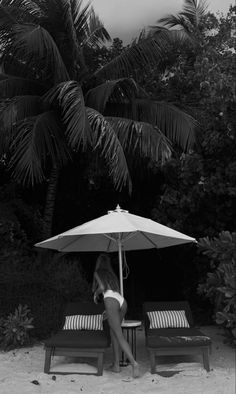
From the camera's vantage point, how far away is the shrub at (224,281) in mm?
6336

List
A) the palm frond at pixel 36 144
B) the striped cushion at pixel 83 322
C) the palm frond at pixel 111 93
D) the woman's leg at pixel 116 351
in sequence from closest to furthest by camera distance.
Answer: the woman's leg at pixel 116 351 → the striped cushion at pixel 83 322 → the palm frond at pixel 36 144 → the palm frond at pixel 111 93

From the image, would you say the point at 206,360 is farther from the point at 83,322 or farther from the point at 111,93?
the point at 111,93

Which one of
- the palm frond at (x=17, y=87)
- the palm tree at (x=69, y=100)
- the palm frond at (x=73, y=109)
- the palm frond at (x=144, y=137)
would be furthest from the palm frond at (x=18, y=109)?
the palm frond at (x=144, y=137)

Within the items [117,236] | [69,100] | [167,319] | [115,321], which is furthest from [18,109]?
[115,321]

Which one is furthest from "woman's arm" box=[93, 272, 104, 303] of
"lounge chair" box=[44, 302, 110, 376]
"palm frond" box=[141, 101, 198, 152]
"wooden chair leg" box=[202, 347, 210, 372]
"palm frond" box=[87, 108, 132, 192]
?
"palm frond" box=[141, 101, 198, 152]

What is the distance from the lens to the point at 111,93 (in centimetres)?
1045

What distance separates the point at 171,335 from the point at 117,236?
5.46ft

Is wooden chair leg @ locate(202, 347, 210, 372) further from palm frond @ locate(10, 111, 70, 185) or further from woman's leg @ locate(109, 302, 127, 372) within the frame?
palm frond @ locate(10, 111, 70, 185)

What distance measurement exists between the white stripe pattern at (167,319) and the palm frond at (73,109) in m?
3.49

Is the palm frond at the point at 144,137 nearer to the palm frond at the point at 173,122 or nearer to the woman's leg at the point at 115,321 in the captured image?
the palm frond at the point at 173,122

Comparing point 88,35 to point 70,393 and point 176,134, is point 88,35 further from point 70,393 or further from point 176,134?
point 70,393

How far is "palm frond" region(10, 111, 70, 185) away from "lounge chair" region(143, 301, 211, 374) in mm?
3715

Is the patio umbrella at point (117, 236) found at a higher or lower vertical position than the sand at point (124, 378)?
higher

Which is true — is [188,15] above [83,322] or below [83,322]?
above
